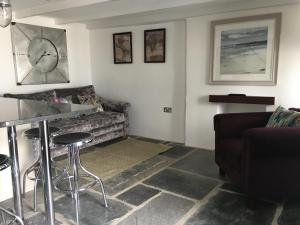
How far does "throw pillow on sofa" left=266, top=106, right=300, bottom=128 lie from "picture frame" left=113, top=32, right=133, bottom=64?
2759 mm

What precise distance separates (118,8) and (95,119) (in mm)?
1659

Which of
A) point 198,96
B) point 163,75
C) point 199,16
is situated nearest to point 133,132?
point 163,75

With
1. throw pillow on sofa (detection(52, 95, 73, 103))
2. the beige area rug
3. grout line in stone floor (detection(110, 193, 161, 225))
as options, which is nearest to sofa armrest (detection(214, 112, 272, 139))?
grout line in stone floor (detection(110, 193, 161, 225))

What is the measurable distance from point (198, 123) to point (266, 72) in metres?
1.20

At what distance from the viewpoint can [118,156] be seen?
149 inches

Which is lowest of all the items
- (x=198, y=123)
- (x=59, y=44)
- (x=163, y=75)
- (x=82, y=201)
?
(x=82, y=201)

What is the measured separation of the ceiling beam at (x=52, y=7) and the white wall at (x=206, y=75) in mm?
1524

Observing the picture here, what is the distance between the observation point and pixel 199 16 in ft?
12.6

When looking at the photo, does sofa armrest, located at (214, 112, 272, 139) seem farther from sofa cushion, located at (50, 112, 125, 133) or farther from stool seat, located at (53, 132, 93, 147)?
sofa cushion, located at (50, 112, 125, 133)

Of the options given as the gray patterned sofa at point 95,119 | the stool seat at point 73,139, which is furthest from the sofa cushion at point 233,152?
the gray patterned sofa at point 95,119

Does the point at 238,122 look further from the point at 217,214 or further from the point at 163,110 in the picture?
the point at 163,110

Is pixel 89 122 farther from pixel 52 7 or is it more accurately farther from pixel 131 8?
pixel 131 8

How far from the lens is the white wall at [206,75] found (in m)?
3.31

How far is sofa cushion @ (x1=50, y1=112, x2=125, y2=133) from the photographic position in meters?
3.76
